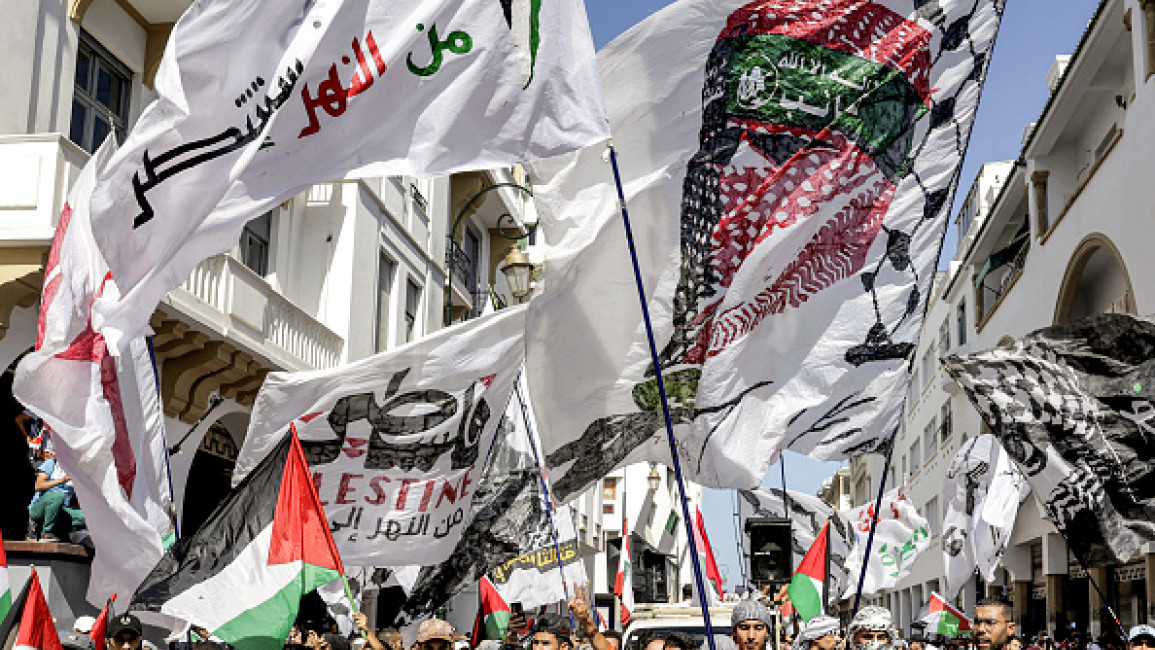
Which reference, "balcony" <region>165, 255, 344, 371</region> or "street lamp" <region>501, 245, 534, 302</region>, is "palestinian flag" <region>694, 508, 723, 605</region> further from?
"balcony" <region>165, 255, 344, 371</region>

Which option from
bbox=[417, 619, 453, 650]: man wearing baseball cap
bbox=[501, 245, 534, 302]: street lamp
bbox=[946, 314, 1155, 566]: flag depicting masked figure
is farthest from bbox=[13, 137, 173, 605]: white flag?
bbox=[501, 245, 534, 302]: street lamp

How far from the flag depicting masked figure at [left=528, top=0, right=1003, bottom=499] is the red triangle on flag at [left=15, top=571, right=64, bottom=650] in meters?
2.94

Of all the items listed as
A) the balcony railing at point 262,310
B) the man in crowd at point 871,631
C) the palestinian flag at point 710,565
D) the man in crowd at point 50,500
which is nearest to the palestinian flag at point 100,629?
the man in crowd at point 50,500

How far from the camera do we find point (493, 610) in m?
13.6

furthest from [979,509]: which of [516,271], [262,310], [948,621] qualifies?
[262,310]

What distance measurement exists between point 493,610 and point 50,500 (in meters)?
4.21

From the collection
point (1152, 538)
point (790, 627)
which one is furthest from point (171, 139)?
point (790, 627)

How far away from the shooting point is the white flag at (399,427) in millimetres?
9469

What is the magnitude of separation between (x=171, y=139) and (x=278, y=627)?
2879 millimetres

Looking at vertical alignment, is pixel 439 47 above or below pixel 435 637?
above

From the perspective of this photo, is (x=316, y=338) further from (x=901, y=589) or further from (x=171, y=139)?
(x=901, y=589)

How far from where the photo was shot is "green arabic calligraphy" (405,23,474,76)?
21.5 feet

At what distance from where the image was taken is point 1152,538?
313 inches

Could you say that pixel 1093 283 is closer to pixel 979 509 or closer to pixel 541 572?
pixel 979 509
